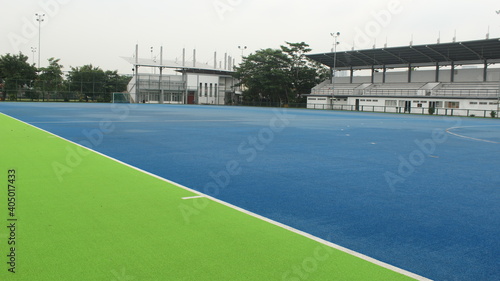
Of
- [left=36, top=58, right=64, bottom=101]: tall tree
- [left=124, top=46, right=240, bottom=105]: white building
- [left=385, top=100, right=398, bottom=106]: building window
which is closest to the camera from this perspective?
[left=385, top=100, right=398, bottom=106]: building window

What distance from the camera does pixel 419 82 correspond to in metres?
66.0

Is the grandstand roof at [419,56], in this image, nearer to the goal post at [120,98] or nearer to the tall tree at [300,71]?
the tall tree at [300,71]

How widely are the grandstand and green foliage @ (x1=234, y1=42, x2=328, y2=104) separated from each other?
23.4 feet

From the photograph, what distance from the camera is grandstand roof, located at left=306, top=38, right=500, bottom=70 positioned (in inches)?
2199

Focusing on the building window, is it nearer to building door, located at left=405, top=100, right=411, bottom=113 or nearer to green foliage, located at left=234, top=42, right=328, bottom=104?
building door, located at left=405, top=100, right=411, bottom=113

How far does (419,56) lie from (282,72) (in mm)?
26915

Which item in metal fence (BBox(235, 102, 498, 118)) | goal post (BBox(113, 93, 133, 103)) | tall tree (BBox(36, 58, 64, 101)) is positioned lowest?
metal fence (BBox(235, 102, 498, 118))

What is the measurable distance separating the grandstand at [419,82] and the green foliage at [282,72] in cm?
715

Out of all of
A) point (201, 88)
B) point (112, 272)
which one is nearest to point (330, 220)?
point (112, 272)

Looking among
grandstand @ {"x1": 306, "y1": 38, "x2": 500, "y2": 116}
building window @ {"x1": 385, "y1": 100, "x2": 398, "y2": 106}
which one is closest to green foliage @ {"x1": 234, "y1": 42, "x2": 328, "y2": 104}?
grandstand @ {"x1": 306, "y1": 38, "x2": 500, "y2": 116}

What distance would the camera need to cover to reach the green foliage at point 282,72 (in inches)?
3300

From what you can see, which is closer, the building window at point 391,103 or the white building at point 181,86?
the building window at point 391,103

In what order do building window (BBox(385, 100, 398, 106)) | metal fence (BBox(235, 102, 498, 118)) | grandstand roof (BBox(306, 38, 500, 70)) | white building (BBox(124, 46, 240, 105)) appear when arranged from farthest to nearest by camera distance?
white building (BBox(124, 46, 240, 105)) < building window (BBox(385, 100, 398, 106)) < grandstand roof (BBox(306, 38, 500, 70)) < metal fence (BBox(235, 102, 498, 118))

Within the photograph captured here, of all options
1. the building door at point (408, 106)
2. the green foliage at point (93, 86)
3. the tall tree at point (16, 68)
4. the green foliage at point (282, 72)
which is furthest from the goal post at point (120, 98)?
the building door at point (408, 106)
